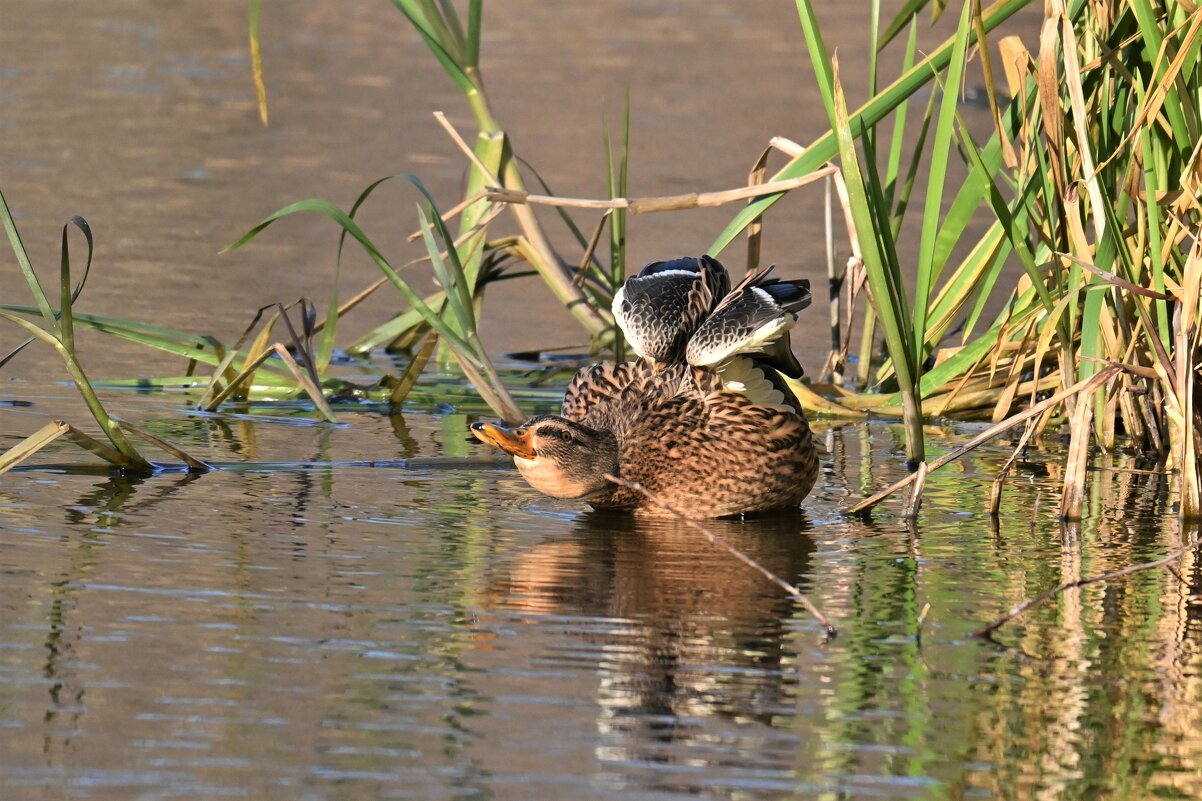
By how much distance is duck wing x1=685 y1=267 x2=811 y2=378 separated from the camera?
5.42m

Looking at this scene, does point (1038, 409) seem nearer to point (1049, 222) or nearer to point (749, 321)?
point (1049, 222)

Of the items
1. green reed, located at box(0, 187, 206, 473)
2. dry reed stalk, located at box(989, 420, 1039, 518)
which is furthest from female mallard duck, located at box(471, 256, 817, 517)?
green reed, located at box(0, 187, 206, 473)

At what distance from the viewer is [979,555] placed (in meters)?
5.20

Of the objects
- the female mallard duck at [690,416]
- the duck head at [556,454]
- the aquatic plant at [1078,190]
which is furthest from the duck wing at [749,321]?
the duck head at [556,454]

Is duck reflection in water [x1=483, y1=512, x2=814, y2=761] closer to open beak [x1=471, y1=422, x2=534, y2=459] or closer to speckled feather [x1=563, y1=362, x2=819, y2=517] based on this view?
speckled feather [x1=563, y1=362, x2=819, y2=517]

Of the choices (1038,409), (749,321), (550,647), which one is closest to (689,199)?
(749,321)

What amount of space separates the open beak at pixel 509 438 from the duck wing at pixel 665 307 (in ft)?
1.70

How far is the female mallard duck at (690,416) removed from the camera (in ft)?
17.9

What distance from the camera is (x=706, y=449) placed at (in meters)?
5.65

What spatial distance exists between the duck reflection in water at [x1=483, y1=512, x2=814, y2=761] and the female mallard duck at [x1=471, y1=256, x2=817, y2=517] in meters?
0.12

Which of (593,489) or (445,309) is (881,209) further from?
(445,309)

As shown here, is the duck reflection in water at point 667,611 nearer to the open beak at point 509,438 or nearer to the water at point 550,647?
the water at point 550,647

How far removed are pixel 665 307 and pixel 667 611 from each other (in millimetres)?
1382

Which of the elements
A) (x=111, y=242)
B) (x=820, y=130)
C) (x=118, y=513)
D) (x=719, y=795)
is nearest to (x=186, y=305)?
(x=111, y=242)
